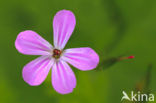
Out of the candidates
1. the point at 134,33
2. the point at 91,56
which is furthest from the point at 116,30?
the point at 91,56

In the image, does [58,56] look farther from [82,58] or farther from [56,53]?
[82,58]

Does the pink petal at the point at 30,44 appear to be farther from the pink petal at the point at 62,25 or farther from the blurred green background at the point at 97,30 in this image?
Answer: the blurred green background at the point at 97,30

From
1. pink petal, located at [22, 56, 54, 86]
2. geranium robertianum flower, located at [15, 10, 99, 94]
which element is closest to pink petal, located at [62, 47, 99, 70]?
geranium robertianum flower, located at [15, 10, 99, 94]

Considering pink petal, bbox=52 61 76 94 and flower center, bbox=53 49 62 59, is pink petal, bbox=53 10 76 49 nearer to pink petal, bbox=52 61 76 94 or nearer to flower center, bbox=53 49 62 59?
flower center, bbox=53 49 62 59

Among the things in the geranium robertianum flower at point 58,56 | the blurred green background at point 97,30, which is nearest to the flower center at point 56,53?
the geranium robertianum flower at point 58,56

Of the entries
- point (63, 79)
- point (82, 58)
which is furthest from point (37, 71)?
point (82, 58)

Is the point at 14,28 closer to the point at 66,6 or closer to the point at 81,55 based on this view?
the point at 66,6

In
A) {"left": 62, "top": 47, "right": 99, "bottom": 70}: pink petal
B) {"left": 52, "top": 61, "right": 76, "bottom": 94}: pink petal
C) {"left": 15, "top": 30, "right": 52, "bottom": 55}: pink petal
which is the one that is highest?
{"left": 15, "top": 30, "right": 52, "bottom": 55}: pink petal
